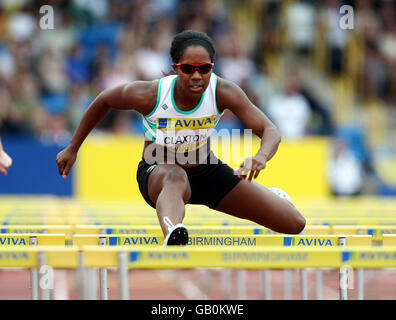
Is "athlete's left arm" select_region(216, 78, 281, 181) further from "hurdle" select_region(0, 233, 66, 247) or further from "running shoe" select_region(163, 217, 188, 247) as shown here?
"hurdle" select_region(0, 233, 66, 247)

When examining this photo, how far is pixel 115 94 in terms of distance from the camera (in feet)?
17.1

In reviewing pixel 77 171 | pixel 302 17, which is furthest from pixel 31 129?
pixel 302 17

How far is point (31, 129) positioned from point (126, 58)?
8.55ft

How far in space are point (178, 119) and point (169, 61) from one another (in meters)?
8.83

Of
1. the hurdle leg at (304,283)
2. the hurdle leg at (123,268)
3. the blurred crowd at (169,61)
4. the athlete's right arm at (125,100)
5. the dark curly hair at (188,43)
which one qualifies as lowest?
the hurdle leg at (304,283)

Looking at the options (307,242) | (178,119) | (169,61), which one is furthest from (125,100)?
(169,61)

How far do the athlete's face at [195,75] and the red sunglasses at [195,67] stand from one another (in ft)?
0.05

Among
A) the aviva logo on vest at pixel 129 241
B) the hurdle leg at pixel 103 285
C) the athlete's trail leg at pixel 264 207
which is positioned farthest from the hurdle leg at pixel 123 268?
the athlete's trail leg at pixel 264 207

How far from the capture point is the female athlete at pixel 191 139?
4910mm

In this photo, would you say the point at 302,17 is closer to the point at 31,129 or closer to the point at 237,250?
the point at 31,129

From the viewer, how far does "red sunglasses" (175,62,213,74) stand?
4883 millimetres

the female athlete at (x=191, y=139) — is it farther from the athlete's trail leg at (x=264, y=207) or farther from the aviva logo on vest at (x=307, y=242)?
the aviva logo on vest at (x=307, y=242)

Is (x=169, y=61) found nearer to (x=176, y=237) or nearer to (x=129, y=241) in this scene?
(x=129, y=241)

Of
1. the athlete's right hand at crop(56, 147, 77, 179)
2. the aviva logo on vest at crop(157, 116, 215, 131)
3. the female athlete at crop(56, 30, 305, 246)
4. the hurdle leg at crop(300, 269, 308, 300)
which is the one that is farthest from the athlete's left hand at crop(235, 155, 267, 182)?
the athlete's right hand at crop(56, 147, 77, 179)
